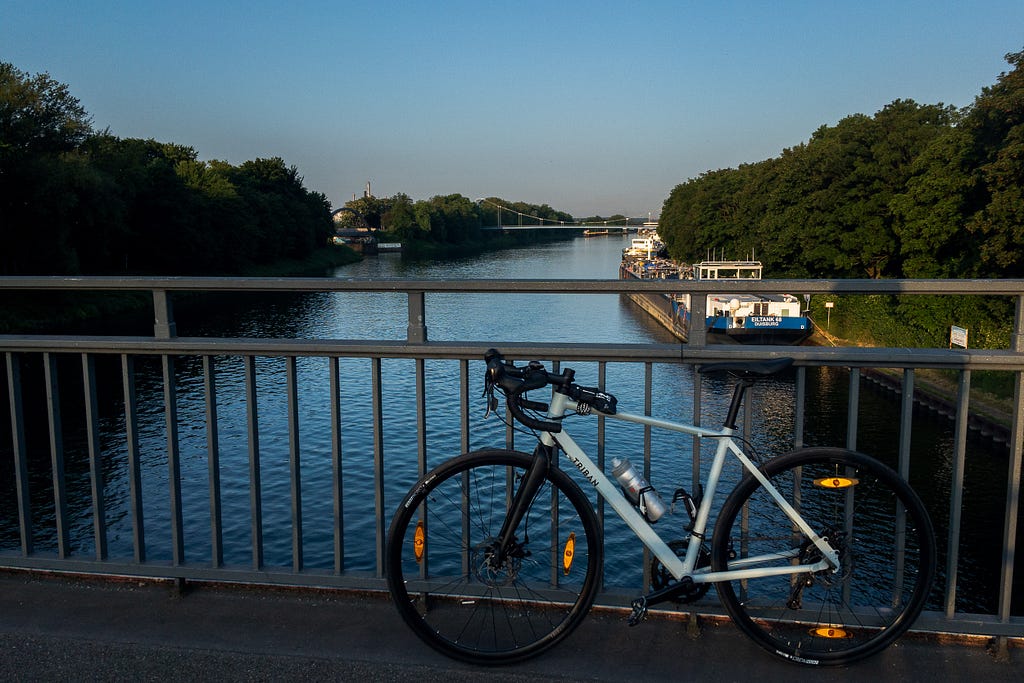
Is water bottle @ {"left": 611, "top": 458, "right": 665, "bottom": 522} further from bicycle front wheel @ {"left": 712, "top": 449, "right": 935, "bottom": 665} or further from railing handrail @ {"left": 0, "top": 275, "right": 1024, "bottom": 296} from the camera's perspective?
railing handrail @ {"left": 0, "top": 275, "right": 1024, "bottom": 296}

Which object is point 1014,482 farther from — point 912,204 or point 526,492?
point 912,204

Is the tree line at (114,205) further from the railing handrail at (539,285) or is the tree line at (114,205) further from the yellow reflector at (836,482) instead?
the yellow reflector at (836,482)

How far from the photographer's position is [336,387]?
11.2 ft

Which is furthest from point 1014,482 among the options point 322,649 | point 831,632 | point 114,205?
point 114,205

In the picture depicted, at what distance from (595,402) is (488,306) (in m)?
46.4

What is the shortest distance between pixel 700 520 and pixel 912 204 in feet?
116

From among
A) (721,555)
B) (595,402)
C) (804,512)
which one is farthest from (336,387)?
(804,512)

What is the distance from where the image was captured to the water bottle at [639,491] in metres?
2.89

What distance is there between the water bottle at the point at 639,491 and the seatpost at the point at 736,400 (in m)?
0.34

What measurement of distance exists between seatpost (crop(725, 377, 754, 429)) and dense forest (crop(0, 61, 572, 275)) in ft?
141

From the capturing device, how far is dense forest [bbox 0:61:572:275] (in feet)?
133

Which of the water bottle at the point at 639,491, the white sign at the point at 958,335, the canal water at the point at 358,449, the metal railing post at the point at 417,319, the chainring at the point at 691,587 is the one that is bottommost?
the canal water at the point at 358,449

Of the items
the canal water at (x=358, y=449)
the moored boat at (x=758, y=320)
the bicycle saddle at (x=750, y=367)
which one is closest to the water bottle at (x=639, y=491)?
the bicycle saddle at (x=750, y=367)

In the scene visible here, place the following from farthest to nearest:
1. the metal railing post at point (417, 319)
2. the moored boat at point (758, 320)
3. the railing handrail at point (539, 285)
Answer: the moored boat at point (758, 320) < the metal railing post at point (417, 319) < the railing handrail at point (539, 285)
